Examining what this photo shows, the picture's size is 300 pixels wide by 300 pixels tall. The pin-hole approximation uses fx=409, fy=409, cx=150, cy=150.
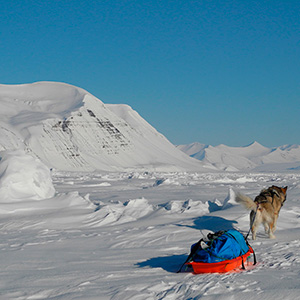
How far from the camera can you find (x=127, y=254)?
6.95m

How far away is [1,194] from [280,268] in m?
10.9

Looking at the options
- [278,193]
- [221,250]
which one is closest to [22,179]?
A: [278,193]

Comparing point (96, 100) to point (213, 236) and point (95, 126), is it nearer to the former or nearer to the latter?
point (95, 126)

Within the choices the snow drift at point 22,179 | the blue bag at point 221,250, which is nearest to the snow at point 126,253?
the blue bag at point 221,250

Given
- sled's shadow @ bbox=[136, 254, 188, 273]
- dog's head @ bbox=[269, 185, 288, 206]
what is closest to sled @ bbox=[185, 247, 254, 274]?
sled's shadow @ bbox=[136, 254, 188, 273]

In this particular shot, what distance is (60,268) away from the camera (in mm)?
6016

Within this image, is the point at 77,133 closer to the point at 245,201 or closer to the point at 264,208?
the point at 264,208

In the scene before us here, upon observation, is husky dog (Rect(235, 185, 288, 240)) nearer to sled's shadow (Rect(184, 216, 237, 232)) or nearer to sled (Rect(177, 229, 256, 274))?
sled's shadow (Rect(184, 216, 237, 232))

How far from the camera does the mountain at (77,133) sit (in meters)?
78.2

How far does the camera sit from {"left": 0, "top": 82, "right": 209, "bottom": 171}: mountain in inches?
3081

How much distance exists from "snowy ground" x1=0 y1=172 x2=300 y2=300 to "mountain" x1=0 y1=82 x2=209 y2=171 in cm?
6473

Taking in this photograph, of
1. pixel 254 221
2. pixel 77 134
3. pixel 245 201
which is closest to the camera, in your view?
pixel 245 201

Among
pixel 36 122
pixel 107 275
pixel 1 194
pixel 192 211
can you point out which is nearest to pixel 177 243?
pixel 107 275

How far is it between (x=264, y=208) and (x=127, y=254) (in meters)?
2.62
